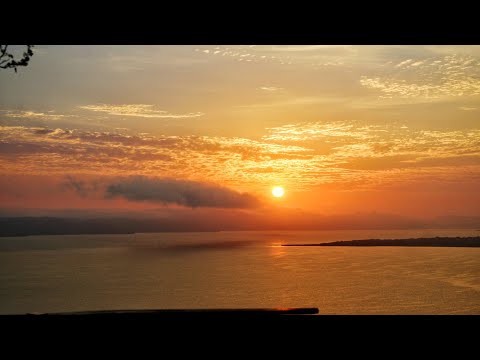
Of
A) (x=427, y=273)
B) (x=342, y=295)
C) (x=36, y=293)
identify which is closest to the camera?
(x=342, y=295)

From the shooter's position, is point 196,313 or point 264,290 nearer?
point 196,313

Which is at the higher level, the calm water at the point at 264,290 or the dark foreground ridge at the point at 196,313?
the calm water at the point at 264,290

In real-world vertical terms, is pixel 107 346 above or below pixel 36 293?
below

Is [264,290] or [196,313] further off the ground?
[264,290]

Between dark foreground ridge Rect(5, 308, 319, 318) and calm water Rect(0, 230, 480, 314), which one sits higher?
calm water Rect(0, 230, 480, 314)

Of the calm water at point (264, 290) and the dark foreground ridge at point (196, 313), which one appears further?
the calm water at point (264, 290)

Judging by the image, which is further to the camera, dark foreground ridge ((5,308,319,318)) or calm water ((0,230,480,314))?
calm water ((0,230,480,314))
